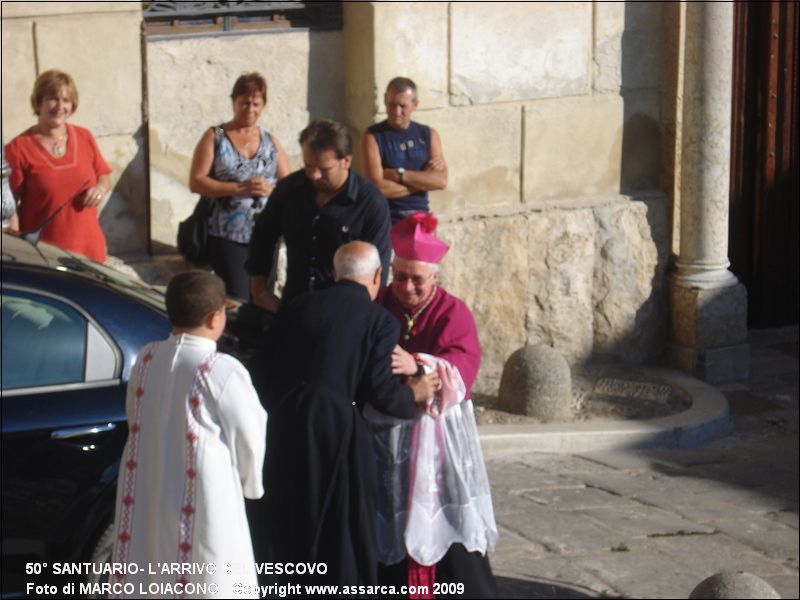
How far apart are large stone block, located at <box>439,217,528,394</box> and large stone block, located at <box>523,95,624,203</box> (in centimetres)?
42

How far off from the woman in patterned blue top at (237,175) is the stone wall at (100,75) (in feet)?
1.97

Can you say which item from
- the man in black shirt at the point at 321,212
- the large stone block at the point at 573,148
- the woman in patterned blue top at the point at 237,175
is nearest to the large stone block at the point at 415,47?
the large stone block at the point at 573,148

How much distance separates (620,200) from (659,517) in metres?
3.00

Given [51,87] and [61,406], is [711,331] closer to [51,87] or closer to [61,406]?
[51,87]

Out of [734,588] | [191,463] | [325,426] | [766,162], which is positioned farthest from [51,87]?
[766,162]

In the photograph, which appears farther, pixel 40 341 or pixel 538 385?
pixel 538 385

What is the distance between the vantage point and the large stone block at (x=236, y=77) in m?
9.15

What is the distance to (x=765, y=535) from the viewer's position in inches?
298

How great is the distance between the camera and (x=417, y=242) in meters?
5.91

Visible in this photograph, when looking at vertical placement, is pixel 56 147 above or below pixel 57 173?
above

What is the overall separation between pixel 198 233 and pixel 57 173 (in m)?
0.93

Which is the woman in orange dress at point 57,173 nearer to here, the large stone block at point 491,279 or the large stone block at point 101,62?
the large stone block at point 101,62

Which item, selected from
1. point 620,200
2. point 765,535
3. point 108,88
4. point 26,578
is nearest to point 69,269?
point 26,578

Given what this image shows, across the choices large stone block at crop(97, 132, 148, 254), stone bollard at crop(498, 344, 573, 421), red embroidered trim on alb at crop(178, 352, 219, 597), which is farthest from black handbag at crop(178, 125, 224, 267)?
Answer: red embroidered trim on alb at crop(178, 352, 219, 597)
